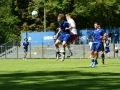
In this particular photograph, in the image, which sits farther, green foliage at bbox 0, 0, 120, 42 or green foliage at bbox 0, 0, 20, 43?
green foliage at bbox 0, 0, 20, 43

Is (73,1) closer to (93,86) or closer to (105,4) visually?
(105,4)

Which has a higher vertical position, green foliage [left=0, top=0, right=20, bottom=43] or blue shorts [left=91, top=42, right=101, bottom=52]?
green foliage [left=0, top=0, right=20, bottom=43]

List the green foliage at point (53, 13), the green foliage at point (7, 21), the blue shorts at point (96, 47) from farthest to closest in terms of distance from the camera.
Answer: the green foliage at point (7, 21) → the green foliage at point (53, 13) → the blue shorts at point (96, 47)

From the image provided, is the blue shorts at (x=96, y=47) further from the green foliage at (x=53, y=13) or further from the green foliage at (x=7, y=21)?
the green foliage at (x=7, y=21)

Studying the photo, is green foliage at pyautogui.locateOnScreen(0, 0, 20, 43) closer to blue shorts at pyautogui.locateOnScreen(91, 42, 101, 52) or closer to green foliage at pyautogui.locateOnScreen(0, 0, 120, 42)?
green foliage at pyautogui.locateOnScreen(0, 0, 120, 42)

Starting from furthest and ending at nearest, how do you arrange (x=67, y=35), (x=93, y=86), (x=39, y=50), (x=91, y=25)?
(x=91, y=25), (x=39, y=50), (x=67, y=35), (x=93, y=86)

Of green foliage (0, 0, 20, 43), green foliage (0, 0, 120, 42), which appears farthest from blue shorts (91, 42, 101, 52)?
green foliage (0, 0, 20, 43)

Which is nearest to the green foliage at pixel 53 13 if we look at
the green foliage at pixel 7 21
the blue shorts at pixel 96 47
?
the green foliage at pixel 7 21

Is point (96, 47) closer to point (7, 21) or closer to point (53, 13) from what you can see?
point (53, 13)

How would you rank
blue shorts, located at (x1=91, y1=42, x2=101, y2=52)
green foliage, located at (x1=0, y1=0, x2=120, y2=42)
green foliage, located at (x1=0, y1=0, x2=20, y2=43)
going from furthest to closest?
green foliage, located at (x1=0, y1=0, x2=20, y2=43), green foliage, located at (x1=0, y1=0, x2=120, y2=42), blue shorts, located at (x1=91, y1=42, x2=101, y2=52)

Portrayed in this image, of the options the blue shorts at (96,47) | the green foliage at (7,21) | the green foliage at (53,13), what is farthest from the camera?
the green foliage at (7,21)

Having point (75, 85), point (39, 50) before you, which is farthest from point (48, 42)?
point (75, 85)

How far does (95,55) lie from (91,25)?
146ft

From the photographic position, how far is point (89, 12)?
2266 inches
